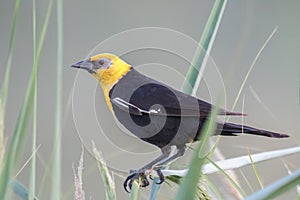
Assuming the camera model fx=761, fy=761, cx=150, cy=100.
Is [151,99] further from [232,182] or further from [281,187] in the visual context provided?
[281,187]

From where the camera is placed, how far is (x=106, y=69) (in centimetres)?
123

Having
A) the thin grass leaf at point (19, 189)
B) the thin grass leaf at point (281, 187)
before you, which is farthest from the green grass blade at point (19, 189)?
the thin grass leaf at point (281, 187)

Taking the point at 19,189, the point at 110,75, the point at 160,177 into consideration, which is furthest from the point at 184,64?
the point at 19,189

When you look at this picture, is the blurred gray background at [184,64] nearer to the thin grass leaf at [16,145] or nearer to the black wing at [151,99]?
the black wing at [151,99]

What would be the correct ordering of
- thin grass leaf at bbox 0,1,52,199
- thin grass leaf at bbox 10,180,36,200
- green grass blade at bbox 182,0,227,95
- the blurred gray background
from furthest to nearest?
the blurred gray background
green grass blade at bbox 182,0,227,95
thin grass leaf at bbox 10,180,36,200
thin grass leaf at bbox 0,1,52,199

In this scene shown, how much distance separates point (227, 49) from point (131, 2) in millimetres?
911

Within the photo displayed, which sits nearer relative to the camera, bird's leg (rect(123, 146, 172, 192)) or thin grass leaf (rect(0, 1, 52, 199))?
thin grass leaf (rect(0, 1, 52, 199))

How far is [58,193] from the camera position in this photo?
2.77 feet

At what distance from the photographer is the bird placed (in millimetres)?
1040

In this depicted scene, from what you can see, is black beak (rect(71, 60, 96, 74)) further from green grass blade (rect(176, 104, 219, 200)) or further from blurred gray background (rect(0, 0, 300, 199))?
green grass blade (rect(176, 104, 219, 200))

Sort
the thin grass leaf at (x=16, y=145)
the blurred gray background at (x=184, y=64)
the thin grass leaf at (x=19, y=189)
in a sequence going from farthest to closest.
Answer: the blurred gray background at (x=184, y=64) < the thin grass leaf at (x=19, y=189) < the thin grass leaf at (x=16, y=145)

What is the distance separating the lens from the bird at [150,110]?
104 centimetres

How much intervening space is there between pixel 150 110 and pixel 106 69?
0.41 feet

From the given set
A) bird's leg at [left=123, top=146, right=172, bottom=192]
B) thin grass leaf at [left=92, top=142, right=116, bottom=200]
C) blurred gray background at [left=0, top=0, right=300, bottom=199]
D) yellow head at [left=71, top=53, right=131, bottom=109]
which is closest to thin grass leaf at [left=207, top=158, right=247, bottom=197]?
thin grass leaf at [left=92, top=142, right=116, bottom=200]
